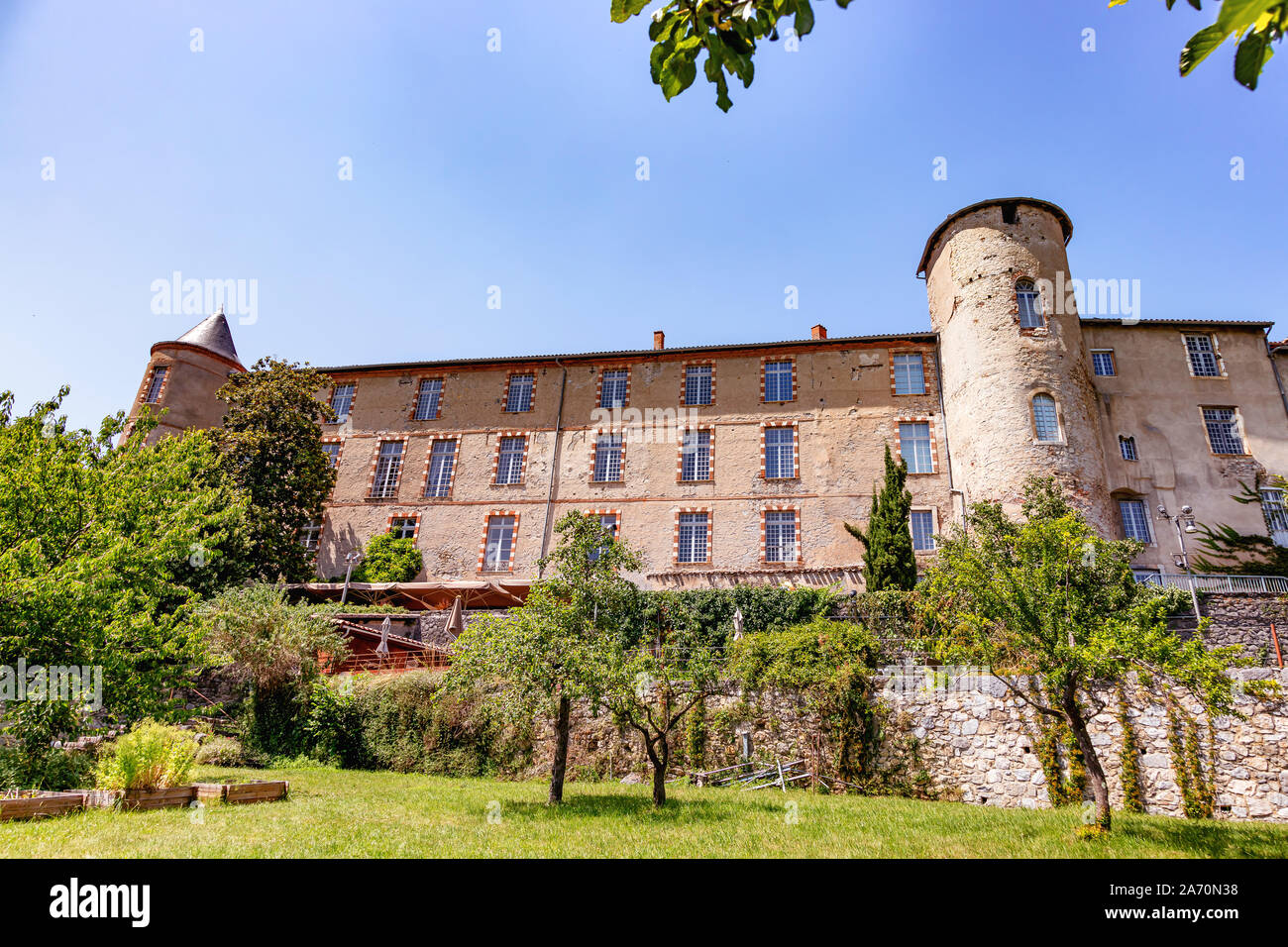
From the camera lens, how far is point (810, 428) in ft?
92.3

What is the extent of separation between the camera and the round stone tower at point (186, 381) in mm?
29406

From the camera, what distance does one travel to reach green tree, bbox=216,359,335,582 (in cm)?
2464

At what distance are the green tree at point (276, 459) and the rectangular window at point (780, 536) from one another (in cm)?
1707

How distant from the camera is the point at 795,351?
29531 millimetres

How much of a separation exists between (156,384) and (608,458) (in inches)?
769

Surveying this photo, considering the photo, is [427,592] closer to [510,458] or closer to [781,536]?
[510,458]

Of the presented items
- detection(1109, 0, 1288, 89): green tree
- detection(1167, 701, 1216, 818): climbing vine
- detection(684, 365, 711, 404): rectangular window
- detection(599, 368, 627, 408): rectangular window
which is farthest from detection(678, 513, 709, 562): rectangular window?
detection(1109, 0, 1288, 89): green tree

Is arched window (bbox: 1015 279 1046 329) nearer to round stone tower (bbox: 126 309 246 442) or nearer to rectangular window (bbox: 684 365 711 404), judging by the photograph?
rectangular window (bbox: 684 365 711 404)

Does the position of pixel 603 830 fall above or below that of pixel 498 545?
below

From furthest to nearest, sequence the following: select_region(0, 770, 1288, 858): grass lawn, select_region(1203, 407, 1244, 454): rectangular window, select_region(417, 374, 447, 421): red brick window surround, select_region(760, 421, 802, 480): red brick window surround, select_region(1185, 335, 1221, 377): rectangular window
Answer: select_region(417, 374, 447, 421): red brick window surround
select_region(760, 421, 802, 480): red brick window surround
select_region(1185, 335, 1221, 377): rectangular window
select_region(1203, 407, 1244, 454): rectangular window
select_region(0, 770, 1288, 858): grass lawn

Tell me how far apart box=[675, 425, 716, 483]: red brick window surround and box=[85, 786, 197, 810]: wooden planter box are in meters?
19.6

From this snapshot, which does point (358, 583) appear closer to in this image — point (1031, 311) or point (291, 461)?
point (291, 461)

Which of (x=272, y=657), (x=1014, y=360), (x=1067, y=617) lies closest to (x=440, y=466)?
(x=272, y=657)
